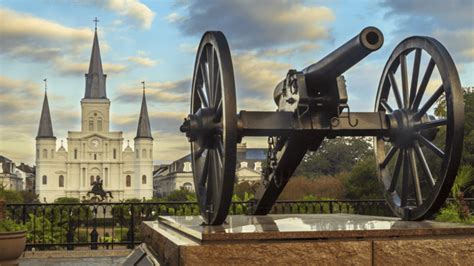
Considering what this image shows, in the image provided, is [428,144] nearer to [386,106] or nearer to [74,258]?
[386,106]

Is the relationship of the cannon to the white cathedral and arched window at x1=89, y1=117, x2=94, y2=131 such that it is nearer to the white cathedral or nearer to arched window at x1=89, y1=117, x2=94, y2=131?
the white cathedral

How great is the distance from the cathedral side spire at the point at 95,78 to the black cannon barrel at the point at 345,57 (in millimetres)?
109541

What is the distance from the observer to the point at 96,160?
377ft

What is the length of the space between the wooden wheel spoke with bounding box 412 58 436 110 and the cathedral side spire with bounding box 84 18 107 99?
10936 cm

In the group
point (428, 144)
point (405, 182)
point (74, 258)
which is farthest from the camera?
point (74, 258)

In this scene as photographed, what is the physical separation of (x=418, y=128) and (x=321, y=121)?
79cm

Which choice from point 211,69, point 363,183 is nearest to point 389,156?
point 211,69

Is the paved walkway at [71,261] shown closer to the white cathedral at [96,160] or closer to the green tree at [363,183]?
the green tree at [363,183]

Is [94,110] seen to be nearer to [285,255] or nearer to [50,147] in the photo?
[50,147]

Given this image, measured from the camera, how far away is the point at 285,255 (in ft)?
12.0

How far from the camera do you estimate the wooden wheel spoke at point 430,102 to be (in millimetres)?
4598

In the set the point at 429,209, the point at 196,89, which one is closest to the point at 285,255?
the point at 429,209

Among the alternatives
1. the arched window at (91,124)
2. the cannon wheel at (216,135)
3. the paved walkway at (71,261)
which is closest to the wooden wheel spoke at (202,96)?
the cannon wheel at (216,135)

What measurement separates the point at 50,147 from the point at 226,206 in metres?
112
